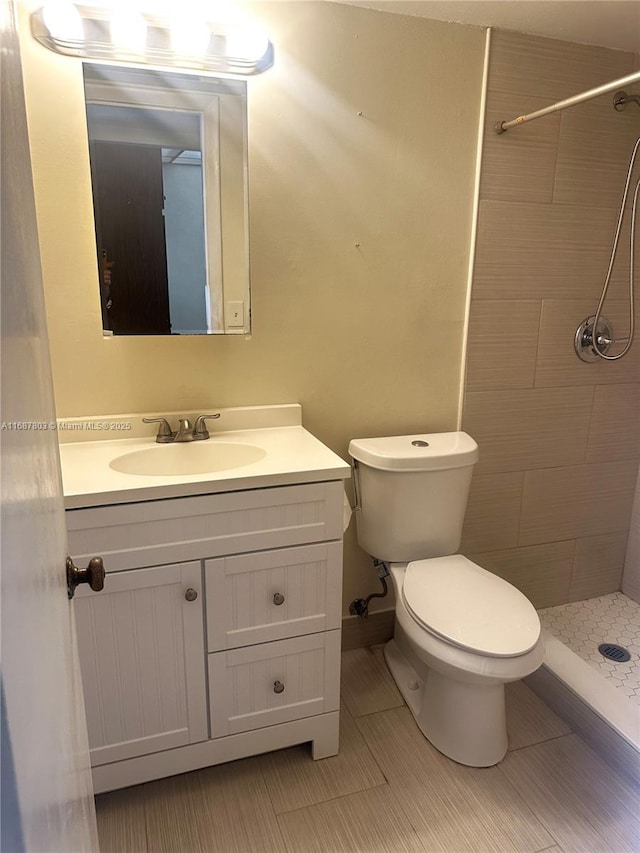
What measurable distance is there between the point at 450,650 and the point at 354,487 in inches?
24.7

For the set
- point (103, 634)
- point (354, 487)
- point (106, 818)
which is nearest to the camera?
point (103, 634)

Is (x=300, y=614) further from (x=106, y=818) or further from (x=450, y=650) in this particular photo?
(x=106, y=818)

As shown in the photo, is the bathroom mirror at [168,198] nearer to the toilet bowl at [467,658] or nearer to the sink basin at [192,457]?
the sink basin at [192,457]

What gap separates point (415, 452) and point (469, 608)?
472 mm

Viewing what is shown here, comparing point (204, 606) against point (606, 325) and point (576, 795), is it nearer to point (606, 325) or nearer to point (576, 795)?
point (576, 795)

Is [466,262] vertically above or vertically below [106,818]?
above

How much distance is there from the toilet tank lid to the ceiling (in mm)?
1250

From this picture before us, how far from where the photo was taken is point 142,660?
1415mm

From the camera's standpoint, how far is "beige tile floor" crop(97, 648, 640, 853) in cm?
142

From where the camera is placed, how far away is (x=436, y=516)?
1.82 metres

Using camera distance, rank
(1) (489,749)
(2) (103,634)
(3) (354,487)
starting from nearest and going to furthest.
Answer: (2) (103,634) < (1) (489,749) < (3) (354,487)

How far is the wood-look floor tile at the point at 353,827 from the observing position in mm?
1411

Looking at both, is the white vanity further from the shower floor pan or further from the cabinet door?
the shower floor pan

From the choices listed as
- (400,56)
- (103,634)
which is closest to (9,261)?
(103,634)
